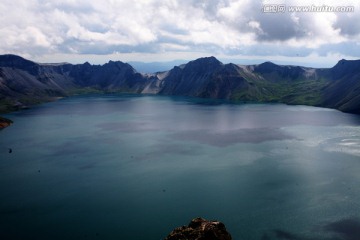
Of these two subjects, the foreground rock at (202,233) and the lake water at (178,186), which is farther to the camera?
the lake water at (178,186)

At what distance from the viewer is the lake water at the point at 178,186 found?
7506 centimetres

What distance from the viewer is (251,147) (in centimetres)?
14662

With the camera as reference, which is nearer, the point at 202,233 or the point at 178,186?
the point at 202,233

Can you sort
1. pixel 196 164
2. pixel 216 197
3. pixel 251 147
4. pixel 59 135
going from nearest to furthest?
pixel 216 197 < pixel 196 164 < pixel 251 147 < pixel 59 135

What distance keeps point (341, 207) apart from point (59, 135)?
479 ft

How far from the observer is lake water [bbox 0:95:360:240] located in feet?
246

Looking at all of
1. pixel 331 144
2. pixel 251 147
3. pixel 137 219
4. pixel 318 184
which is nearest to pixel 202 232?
pixel 137 219

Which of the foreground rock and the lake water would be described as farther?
the lake water

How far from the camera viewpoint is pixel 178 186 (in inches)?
3947

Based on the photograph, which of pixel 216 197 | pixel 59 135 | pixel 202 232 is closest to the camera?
pixel 202 232

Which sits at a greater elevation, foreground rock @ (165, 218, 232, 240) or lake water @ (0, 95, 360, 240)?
foreground rock @ (165, 218, 232, 240)

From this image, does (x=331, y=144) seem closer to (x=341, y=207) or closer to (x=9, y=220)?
(x=341, y=207)

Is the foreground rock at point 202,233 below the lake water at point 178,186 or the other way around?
the other way around

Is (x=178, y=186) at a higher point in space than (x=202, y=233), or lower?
lower
